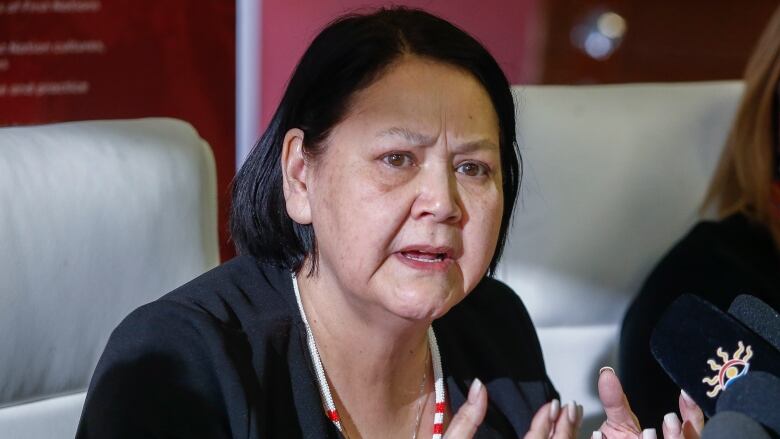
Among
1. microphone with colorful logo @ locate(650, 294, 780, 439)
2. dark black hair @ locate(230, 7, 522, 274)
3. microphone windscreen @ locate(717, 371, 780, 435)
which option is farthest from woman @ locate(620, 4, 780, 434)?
microphone windscreen @ locate(717, 371, 780, 435)

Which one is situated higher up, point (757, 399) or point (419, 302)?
point (757, 399)

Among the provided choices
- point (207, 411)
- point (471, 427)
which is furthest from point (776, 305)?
point (207, 411)

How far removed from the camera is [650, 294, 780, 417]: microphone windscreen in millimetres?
973

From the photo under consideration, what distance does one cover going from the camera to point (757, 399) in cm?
86

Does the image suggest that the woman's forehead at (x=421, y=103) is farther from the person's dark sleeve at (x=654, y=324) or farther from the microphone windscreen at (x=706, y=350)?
the person's dark sleeve at (x=654, y=324)

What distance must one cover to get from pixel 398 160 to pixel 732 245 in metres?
1.03

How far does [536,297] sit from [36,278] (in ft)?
3.10

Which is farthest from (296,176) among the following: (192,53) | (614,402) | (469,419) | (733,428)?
(192,53)

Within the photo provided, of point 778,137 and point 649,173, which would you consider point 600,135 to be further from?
point 778,137

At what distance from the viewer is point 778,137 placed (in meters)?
2.21

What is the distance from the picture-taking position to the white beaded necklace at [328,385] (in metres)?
1.38

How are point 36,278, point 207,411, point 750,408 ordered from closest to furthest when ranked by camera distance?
point 750,408 < point 207,411 < point 36,278

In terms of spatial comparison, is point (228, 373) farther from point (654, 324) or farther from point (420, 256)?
point (654, 324)

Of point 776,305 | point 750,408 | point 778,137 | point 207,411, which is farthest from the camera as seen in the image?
point 778,137
